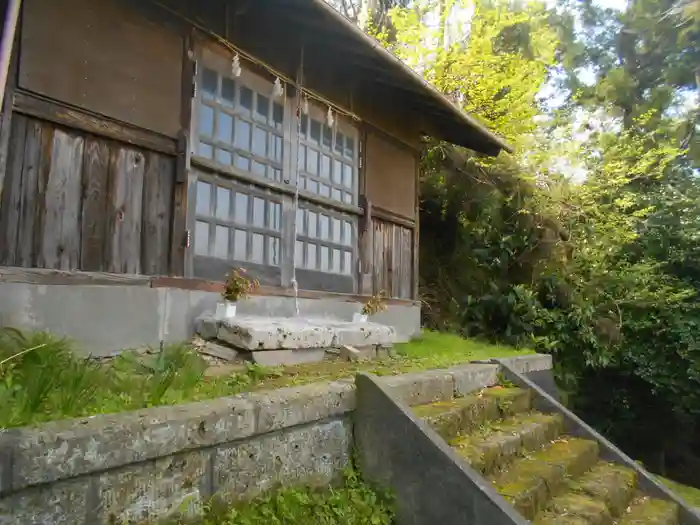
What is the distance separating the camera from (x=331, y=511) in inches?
134

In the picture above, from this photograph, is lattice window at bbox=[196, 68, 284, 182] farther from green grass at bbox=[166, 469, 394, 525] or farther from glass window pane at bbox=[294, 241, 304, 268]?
green grass at bbox=[166, 469, 394, 525]

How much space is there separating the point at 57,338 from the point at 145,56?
2466 millimetres

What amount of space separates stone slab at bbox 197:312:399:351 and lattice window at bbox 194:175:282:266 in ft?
2.20

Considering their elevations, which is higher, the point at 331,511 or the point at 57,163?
the point at 57,163

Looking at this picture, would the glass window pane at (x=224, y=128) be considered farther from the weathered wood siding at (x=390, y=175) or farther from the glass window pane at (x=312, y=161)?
the weathered wood siding at (x=390, y=175)

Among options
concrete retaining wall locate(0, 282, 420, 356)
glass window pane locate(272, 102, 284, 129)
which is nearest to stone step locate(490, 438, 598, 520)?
concrete retaining wall locate(0, 282, 420, 356)

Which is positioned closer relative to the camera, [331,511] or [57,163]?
[331,511]

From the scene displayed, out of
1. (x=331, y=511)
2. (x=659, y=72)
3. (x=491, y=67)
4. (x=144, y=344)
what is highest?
(x=659, y=72)

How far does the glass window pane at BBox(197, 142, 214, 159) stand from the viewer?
5.43 meters

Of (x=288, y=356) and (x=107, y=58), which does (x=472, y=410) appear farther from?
(x=107, y=58)

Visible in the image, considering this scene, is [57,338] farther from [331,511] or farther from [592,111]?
[592,111]

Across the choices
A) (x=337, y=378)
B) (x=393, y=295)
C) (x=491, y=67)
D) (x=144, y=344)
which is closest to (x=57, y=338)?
(x=144, y=344)

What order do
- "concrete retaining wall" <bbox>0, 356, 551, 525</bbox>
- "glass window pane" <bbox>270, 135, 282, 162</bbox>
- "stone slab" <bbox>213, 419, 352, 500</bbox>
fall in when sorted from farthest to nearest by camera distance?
"glass window pane" <bbox>270, 135, 282, 162</bbox>, "stone slab" <bbox>213, 419, 352, 500</bbox>, "concrete retaining wall" <bbox>0, 356, 551, 525</bbox>

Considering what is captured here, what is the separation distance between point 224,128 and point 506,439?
12.6 ft
